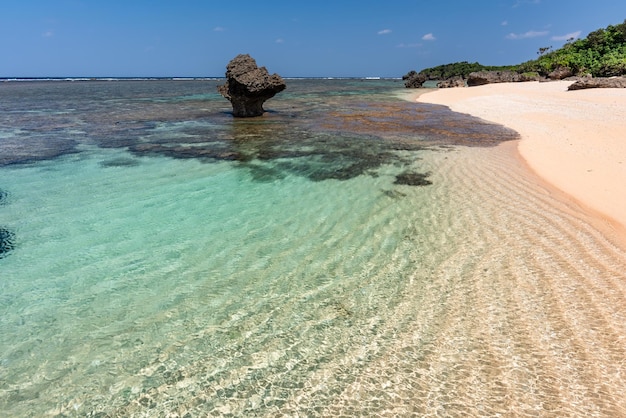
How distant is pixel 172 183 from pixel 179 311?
6.65 m

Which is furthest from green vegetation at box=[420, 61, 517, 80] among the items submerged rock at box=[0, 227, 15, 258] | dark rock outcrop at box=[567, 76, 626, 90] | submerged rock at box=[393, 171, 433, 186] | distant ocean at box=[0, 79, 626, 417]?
submerged rock at box=[0, 227, 15, 258]

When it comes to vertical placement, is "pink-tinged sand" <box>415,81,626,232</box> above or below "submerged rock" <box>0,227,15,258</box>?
above

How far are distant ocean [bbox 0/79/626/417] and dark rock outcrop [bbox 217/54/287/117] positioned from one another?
16929 mm

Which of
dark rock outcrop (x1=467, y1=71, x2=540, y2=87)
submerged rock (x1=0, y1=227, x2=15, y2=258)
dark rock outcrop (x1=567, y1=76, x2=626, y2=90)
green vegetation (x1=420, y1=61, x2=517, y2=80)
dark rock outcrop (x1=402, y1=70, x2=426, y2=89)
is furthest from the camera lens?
green vegetation (x1=420, y1=61, x2=517, y2=80)

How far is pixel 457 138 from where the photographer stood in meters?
17.5

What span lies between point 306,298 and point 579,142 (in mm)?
14077

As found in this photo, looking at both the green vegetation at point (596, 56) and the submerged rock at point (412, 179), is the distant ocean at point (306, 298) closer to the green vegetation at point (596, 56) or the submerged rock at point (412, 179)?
the submerged rock at point (412, 179)

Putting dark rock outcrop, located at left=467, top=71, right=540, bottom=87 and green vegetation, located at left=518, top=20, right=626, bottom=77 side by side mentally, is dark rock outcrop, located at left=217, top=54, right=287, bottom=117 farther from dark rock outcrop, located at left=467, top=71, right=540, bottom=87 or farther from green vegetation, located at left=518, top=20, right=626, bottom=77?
dark rock outcrop, located at left=467, top=71, right=540, bottom=87

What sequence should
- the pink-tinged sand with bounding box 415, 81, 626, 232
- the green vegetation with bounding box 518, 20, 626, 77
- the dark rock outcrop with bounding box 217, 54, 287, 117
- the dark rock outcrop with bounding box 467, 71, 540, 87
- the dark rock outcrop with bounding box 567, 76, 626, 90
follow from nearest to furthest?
1. the pink-tinged sand with bounding box 415, 81, 626, 232
2. the dark rock outcrop with bounding box 217, 54, 287, 117
3. the dark rock outcrop with bounding box 567, 76, 626, 90
4. the green vegetation with bounding box 518, 20, 626, 77
5. the dark rock outcrop with bounding box 467, 71, 540, 87

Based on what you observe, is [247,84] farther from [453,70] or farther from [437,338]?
[453,70]

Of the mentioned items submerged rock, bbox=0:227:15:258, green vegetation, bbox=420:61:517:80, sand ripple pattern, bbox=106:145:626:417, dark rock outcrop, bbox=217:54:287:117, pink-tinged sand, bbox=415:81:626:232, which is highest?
green vegetation, bbox=420:61:517:80

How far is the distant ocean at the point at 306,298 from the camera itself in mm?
3545

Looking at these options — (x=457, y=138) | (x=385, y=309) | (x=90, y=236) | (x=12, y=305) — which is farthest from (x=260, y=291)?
(x=457, y=138)

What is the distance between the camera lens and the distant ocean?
354 centimetres
